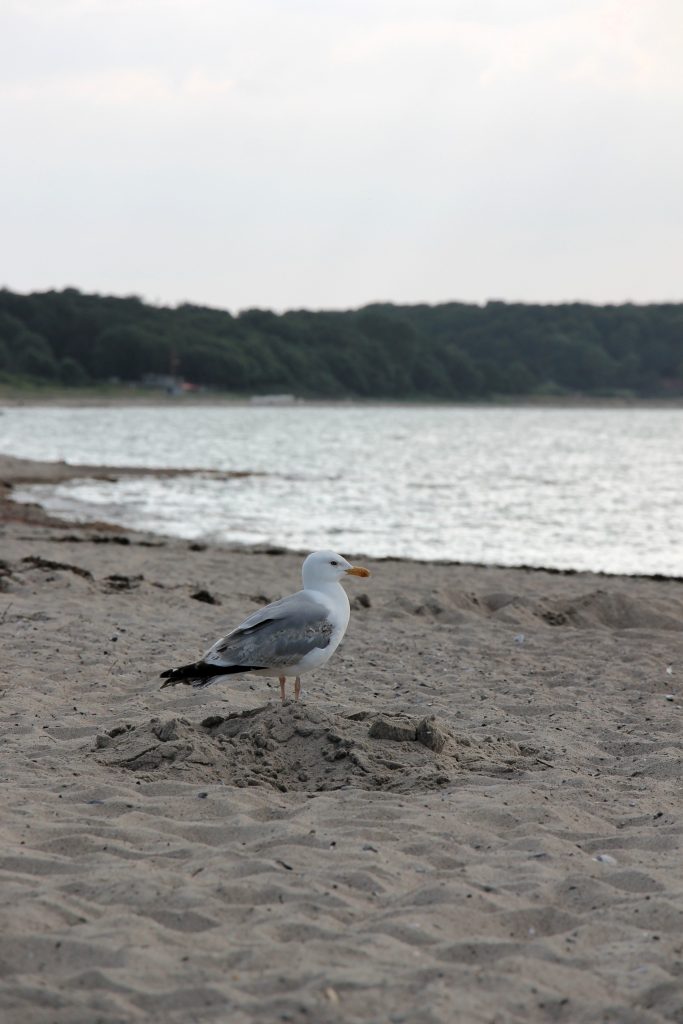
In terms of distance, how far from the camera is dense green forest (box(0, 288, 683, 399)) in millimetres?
118438

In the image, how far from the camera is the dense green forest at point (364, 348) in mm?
118438

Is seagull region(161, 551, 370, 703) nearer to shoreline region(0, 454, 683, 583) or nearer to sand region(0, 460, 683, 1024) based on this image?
sand region(0, 460, 683, 1024)

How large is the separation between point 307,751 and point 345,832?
3.39 feet

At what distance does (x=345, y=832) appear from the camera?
4473 millimetres

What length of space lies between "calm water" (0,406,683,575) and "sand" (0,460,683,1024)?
30.5ft

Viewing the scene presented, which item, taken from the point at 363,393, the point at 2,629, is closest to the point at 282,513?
the point at 2,629

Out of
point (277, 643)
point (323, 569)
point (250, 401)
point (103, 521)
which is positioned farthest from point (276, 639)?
point (250, 401)

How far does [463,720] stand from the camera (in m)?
6.47

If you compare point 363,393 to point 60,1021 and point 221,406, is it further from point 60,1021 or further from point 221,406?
point 60,1021

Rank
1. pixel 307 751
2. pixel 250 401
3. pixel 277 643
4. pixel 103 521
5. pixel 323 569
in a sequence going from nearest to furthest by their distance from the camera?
pixel 307 751, pixel 277 643, pixel 323 569, pixel 103 521, pixel 250 401

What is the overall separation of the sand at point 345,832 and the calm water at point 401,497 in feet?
30.5

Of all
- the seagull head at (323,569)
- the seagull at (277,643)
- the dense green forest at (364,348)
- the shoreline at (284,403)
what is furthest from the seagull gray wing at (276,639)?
the dense green forest at (364,348)

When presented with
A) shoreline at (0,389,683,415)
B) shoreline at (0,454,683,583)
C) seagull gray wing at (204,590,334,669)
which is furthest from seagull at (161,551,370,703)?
shoreline at (0,389,683,415)

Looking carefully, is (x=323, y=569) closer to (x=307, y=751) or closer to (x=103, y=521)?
(x=307, y=751)
